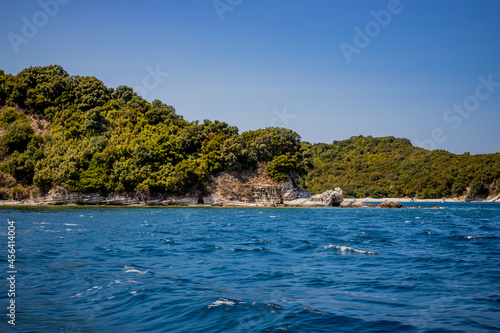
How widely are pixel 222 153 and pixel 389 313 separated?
80177 mm

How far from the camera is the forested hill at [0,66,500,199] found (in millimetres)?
81688

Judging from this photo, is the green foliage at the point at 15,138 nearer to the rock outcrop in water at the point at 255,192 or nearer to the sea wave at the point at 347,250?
the rock outcrop in water at the point at 255,192

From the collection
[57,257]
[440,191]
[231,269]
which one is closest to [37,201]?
[57,257]

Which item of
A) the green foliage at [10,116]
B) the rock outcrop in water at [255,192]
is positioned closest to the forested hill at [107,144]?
the green foliage at [10,116]

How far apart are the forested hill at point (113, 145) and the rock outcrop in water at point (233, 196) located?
63.3 inches

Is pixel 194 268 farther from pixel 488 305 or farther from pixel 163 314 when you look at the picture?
pixel 488 305

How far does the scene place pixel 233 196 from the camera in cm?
8944

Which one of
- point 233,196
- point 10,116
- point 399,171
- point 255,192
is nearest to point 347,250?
point 233,196

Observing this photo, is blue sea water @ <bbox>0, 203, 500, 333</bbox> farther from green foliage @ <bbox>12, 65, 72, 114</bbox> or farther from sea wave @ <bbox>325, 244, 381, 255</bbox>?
green foliage @ <bbox>12, 65, 72, 114</bbox>

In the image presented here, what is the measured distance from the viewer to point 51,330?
7.90m

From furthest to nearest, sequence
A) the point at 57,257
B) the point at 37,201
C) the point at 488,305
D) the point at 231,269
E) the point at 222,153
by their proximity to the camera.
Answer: the point at 222,153 → the point at 37,201 → the point at 57,257 → the point at 231,269 → the point at 488,305

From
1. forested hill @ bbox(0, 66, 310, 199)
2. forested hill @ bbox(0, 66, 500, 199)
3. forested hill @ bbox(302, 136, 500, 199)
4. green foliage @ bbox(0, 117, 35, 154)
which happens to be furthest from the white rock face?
green foliage @ bbox(0, 117, 35, 154)

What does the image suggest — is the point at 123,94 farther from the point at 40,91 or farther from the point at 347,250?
the point at 347,250

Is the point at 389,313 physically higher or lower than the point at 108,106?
lower
